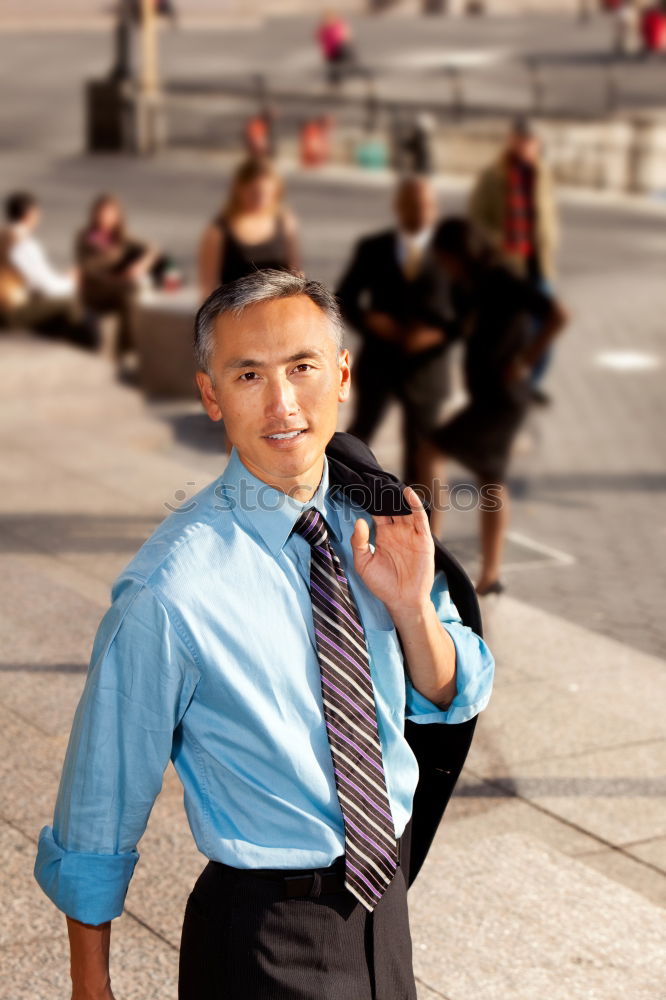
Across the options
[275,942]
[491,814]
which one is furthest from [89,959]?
[491,814]

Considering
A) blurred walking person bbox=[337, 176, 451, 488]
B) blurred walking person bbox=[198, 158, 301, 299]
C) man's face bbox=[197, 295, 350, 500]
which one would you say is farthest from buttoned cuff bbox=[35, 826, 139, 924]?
blurred walking person bbox=[198, 158, 301, 299]

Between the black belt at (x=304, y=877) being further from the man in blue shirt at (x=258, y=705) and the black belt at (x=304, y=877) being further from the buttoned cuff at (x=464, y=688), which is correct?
the buttoned cuff at (x=464, y=688)

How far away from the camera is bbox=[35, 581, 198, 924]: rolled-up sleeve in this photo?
2602 millimetres

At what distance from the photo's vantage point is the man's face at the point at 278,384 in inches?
106

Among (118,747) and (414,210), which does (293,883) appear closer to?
(118,747)

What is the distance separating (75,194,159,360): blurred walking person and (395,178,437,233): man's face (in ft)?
18.5

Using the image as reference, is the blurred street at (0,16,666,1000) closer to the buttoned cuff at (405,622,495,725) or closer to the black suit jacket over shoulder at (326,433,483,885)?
the black suit jacket over shoulder at (326,433,483,885)

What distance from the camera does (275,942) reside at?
2.66 m

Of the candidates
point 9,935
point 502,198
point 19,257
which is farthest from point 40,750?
point 19,257

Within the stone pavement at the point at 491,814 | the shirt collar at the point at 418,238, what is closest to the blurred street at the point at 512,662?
the stone pavement at the point at 491,814

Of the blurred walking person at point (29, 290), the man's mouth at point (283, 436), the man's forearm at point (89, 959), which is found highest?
the man's mouth at point (283, 436)

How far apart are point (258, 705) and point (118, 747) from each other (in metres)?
0.25

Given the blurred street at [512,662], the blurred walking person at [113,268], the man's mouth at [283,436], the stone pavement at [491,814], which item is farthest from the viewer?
the blurred walking person at [113,268]

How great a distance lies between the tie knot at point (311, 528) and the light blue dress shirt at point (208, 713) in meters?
0.02
